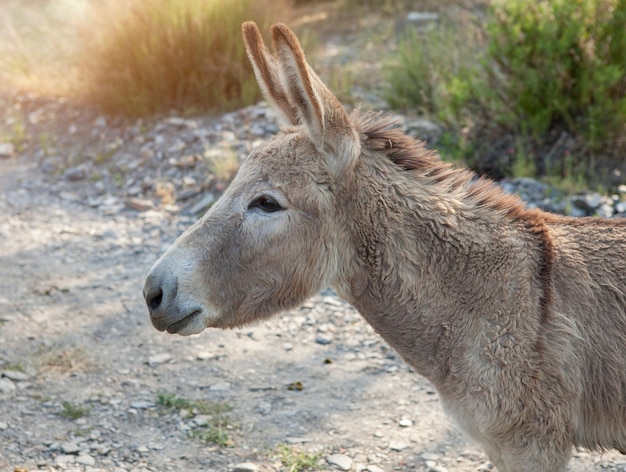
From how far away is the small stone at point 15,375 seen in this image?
4344 mm

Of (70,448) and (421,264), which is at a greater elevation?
(421,264)

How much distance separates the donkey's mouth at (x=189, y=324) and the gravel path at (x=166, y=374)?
1103 millimetres

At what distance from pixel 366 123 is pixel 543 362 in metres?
1.23

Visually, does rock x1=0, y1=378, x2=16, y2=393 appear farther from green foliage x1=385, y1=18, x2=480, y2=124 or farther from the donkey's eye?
green foliage x1=385, y1=18, x2=480, y2=124

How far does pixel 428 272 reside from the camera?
2.87 meters

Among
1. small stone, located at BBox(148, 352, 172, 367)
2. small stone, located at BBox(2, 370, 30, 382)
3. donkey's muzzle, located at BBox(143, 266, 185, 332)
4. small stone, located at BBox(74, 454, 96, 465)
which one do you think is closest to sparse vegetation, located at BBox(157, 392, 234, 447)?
small stone, located at BBox(148, 352, 172, 367)

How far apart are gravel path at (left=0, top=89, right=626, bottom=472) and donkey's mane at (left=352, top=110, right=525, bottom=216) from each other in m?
1.52

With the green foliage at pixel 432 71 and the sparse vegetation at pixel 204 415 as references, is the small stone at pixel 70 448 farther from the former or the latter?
Answer: the green foliage at pixel 432 71

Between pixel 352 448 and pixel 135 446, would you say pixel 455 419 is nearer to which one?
pixel 352 448

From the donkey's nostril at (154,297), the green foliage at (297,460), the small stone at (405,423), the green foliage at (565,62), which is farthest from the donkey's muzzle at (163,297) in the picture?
the green foliage at (565,62)

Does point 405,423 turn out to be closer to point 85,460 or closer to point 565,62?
point 85,460

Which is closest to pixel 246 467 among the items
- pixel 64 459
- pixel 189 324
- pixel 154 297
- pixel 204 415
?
pixel 204 415

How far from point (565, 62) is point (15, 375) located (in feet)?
17.4

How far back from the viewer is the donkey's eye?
292cm
